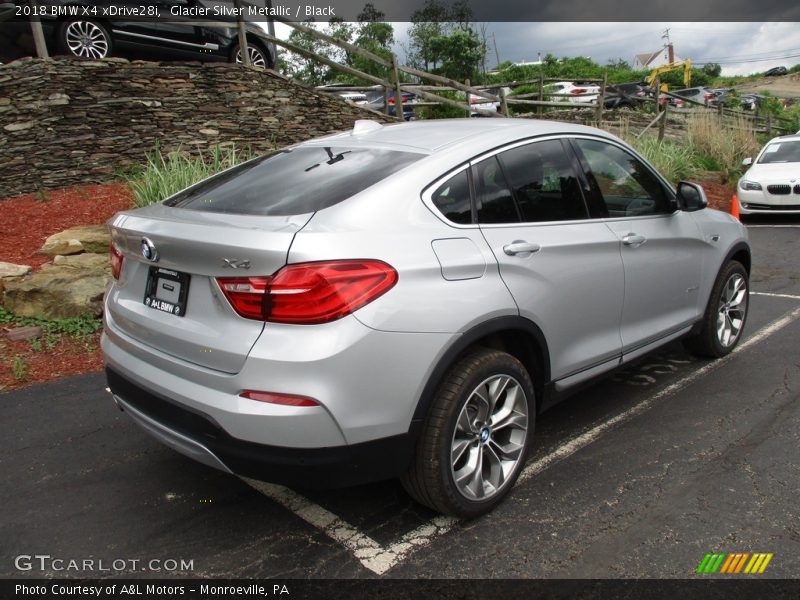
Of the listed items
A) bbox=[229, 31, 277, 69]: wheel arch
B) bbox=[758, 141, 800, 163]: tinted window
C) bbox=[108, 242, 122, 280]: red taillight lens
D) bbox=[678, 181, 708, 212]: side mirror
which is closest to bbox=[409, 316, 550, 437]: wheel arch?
bbox=[108, 242, 122, 280]: red taillight lens

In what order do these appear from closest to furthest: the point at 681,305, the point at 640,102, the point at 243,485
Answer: the point at 243,485, the point at 681,305, the point at 640,102

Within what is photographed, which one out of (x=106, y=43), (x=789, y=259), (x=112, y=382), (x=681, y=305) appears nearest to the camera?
(x=112, y=382)

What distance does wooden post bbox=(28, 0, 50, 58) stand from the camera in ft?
30.3

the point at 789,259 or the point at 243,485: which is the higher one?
the point at 243,485

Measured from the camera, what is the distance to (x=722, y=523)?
115 inches

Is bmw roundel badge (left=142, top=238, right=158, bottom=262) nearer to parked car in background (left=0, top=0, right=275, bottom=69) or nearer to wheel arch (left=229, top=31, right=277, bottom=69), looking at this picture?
parked car in background (left=0, top=0, right=275, bottom=69)

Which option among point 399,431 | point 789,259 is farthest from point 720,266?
point 789,259

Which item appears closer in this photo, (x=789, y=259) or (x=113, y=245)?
(x=113, y=245)

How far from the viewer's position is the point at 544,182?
3.43 metres

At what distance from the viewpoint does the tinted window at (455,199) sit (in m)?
2.91

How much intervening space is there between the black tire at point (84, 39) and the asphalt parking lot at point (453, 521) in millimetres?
7368

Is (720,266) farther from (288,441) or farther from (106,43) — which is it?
(106,43)

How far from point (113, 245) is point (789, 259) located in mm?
8628

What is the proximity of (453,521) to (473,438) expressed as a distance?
1.34 feet
